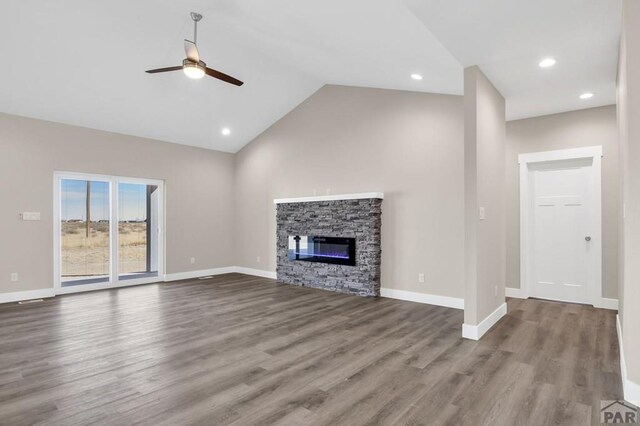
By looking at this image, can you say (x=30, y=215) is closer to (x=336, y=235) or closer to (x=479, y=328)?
(x=336, y=235)

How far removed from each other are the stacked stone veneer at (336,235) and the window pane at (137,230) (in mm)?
2603

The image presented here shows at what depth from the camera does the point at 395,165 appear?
5566 mm

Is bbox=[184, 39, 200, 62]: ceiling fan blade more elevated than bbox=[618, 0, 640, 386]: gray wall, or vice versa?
bbox=[184, 39, 200, 62]: ceiling fan blade

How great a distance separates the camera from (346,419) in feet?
7.11

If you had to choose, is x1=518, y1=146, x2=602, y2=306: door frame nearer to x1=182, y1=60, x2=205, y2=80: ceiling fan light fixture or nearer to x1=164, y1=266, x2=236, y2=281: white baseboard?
x1=182, y1=60, x2=205, y2=80: ceiling fan light fixture

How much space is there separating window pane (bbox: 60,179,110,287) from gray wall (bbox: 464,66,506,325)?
621 cm

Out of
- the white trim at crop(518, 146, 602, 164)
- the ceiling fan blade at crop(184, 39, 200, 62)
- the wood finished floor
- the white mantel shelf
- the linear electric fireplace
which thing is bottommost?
the wood finished floor

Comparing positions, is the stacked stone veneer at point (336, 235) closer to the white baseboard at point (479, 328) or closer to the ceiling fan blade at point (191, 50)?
the white baseboard at point (479, 328)

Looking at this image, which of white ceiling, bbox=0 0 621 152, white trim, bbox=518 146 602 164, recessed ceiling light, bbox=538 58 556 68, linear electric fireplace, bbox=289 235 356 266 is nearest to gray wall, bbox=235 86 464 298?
white ceiling, bbox=0 0 621 152

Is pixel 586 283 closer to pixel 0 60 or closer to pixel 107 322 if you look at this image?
pixel 107 322

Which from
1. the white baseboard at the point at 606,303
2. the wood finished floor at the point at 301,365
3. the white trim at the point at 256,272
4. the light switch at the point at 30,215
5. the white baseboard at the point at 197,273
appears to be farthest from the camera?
the white trim at the point at 256,272

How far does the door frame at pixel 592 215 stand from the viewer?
476 cm

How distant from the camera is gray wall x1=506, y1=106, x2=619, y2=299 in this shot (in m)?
4.67

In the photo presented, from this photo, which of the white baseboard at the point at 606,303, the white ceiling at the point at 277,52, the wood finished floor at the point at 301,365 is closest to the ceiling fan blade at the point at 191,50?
the white ceiling at the point at 277,52
